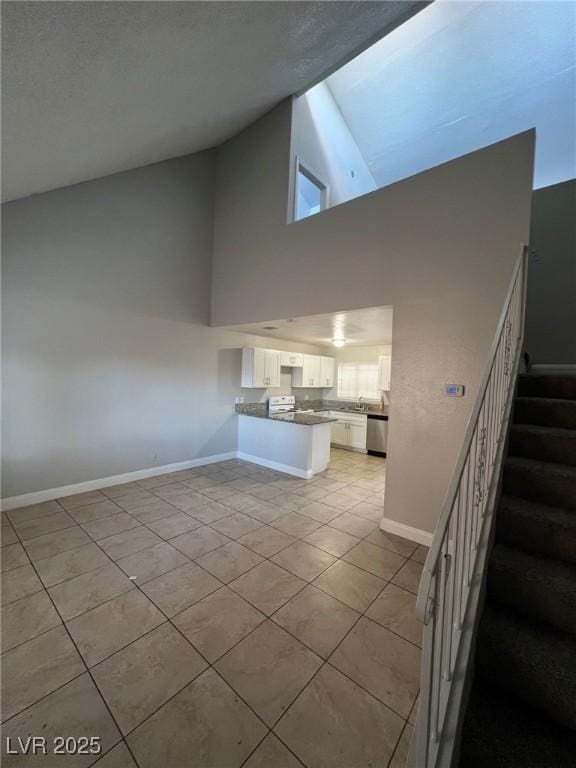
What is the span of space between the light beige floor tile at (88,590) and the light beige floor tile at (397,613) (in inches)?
71.1

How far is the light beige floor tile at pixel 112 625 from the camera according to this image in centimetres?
168

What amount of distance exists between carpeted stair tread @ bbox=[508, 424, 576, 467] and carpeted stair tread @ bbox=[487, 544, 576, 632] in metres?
0.67

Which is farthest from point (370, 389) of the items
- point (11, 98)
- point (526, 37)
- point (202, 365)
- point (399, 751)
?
point (11, 98)

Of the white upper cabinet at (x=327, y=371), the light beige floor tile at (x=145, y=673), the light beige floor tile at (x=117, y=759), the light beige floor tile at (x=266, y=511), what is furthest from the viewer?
the white upper cabinet at (x=327, y=371)

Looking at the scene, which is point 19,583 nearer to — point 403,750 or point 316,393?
point 403,750

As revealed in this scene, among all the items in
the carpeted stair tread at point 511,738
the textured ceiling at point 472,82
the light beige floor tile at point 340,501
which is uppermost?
the textured ceiling at point 472,82

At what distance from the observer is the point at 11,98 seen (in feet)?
5.43

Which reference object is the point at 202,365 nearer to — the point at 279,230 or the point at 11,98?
the point at 279,230

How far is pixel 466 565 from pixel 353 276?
9.37ft

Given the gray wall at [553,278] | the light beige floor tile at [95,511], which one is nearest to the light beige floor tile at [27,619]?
the light beige floor tile at [95,511]

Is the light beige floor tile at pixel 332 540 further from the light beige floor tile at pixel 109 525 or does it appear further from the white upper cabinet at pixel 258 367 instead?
the white upper cabinet at pixel 258 367

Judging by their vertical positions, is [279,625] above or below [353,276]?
below

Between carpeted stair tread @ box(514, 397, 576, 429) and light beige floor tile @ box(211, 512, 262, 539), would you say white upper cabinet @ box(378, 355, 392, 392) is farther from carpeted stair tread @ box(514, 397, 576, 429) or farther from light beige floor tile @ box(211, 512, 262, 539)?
light beige floor tile @ box(211, 512, 262, 539)

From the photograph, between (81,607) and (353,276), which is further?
(353,276)
